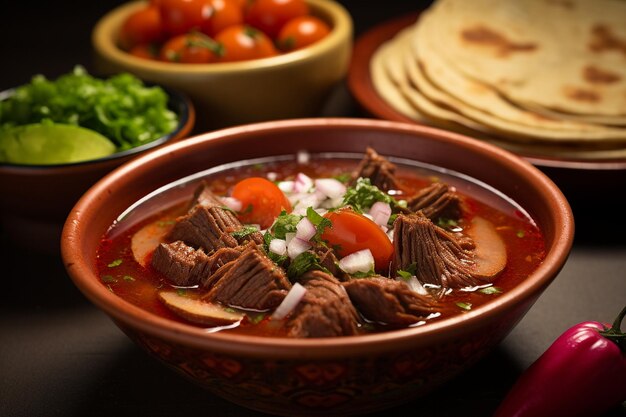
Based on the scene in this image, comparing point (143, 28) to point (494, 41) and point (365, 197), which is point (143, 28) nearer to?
point (494, 41)

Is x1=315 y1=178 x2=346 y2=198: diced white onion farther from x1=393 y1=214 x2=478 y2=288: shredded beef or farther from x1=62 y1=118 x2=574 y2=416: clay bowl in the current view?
x1=62 y1=118 x2=574 y2=416: clay bowl

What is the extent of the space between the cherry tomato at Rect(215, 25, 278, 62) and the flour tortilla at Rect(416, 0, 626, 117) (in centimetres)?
111

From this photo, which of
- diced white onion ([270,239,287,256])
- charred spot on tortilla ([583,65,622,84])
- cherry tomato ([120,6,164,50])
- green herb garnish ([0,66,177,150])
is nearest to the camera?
diced white onion ([270,239,287,256])

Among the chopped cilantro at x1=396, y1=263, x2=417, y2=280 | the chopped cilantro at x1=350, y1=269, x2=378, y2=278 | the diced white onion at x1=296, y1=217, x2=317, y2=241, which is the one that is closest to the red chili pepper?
the chopped cilantro at x1=396, y1=263, x2=417, y2=280

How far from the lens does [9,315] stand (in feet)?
13.1

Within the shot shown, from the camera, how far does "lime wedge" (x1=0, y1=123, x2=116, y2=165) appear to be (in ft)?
14.1

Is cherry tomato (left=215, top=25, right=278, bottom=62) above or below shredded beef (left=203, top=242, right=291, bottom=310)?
below

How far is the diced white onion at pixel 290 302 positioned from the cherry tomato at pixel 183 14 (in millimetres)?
3186

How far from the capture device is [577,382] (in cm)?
305

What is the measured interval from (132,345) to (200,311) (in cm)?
83

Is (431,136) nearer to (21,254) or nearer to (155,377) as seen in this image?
(155,377)

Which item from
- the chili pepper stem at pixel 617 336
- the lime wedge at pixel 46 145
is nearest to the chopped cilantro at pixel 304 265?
the chili pepper stem at pixel 617 336

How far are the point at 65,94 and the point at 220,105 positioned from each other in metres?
0.95

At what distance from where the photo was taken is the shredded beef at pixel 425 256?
3.24 m
